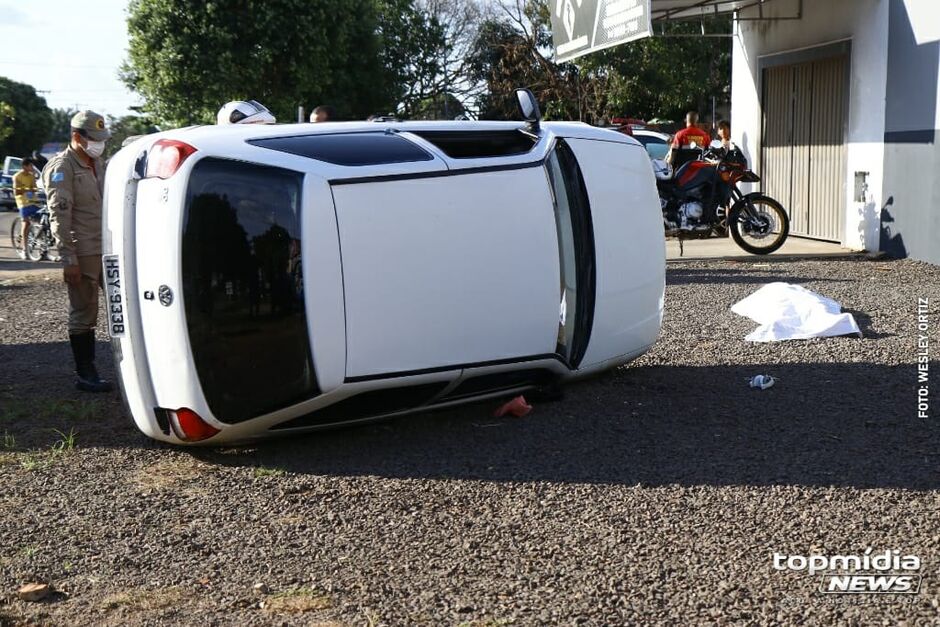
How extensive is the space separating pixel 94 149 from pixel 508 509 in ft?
15.3

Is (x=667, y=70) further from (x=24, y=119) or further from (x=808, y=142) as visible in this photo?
(x=24, y=119)

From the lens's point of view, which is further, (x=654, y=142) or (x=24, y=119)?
(x=24, y=119)

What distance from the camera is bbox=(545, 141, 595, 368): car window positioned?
6426 millimetres

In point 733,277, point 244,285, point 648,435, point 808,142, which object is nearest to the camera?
point 244,285

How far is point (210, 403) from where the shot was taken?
5.44m

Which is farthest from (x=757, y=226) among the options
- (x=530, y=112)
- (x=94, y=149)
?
(x=94, y=149)

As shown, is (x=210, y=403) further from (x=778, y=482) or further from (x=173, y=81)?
(x=173, y=81)

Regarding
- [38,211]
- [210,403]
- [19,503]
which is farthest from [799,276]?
[38,211]

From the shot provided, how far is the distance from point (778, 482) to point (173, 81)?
79.8 feet

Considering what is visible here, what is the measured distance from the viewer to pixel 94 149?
7840 millimetres

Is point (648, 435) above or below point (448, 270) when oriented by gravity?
below

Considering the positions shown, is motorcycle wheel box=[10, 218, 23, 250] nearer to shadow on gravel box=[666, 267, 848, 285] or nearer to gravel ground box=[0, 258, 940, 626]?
shadow on gravel box=[666, 267, 848, 285]

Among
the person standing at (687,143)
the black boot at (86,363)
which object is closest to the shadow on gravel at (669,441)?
the black boot at (86,363)

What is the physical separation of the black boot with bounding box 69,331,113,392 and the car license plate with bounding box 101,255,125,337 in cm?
209
